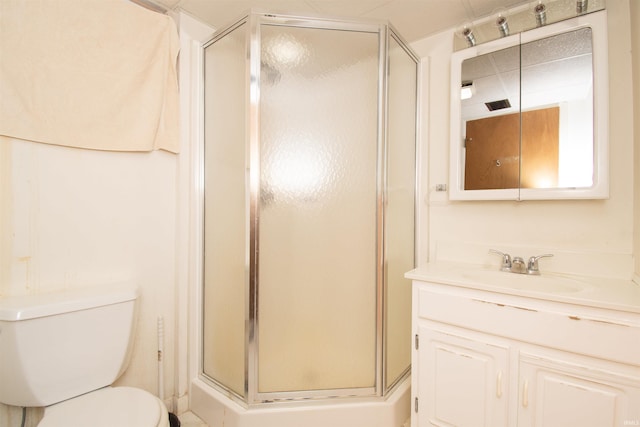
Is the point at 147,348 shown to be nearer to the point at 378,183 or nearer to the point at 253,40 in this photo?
the point at 378,183

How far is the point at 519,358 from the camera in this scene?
102cm

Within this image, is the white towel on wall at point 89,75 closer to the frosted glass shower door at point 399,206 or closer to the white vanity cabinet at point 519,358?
the frosted glass shower door at point 399,206

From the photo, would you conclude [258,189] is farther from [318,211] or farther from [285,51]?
[285,51]

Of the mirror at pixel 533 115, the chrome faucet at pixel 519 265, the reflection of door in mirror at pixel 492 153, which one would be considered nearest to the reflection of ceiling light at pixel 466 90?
the mirror at pixel 533 115

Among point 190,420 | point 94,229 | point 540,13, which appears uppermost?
point 540,13

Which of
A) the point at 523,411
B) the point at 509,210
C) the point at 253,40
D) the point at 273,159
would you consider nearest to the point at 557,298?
the point at 523,411

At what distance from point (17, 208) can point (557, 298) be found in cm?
200

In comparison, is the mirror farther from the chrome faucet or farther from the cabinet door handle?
the cabinet door handle

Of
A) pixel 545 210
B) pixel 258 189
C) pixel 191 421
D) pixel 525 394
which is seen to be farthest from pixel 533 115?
pixel 191 421

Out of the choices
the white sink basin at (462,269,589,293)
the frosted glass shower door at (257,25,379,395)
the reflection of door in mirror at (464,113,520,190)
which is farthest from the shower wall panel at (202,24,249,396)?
the reflection of door in mirror at (464,113,520,190)

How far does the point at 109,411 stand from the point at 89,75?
132 cm

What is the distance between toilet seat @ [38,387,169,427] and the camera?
0.92 m

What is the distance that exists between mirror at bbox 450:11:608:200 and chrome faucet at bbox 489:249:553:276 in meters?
0.29

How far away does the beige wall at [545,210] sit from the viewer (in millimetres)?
1210
